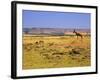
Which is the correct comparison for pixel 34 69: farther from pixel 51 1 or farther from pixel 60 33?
pixel 51 1

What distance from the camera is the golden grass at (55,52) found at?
1814 millimetres

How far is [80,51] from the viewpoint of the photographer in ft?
6.54

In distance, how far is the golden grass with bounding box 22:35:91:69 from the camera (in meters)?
1.81

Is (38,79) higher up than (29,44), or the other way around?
(29,44)

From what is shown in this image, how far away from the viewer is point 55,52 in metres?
1.90

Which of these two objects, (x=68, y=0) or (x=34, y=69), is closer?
(x=34, y=69)

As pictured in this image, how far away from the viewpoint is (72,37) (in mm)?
1965
